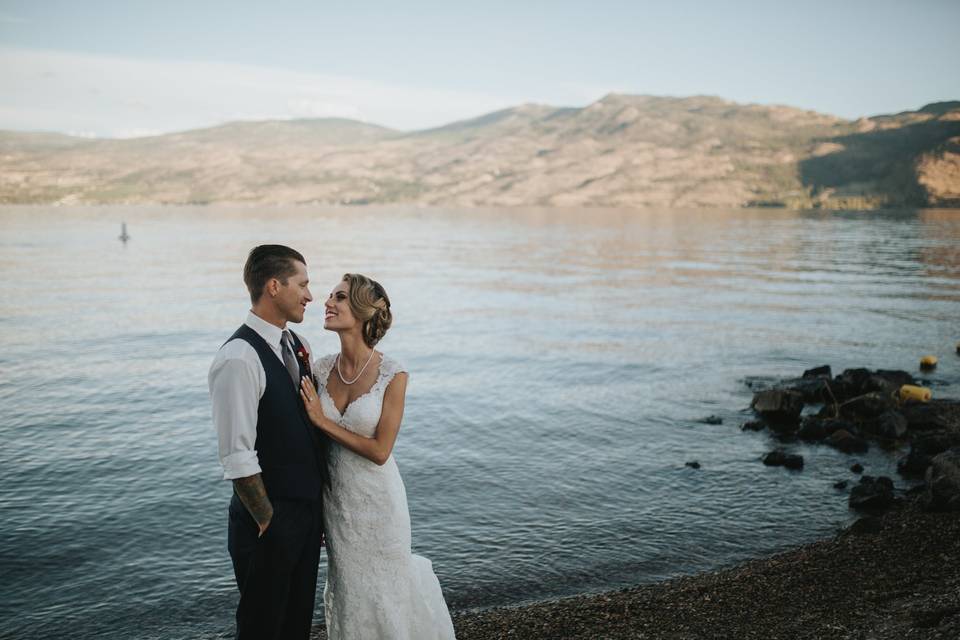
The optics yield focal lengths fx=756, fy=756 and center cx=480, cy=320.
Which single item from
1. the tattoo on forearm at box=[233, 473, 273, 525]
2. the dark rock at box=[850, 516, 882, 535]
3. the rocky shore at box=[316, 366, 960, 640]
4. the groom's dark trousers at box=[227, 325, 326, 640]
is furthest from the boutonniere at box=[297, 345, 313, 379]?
the dark rock at box=[850, 516, 882, 535]

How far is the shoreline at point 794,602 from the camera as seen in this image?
29.1ft

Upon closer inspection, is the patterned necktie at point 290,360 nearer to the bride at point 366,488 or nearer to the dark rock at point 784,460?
the bride at point 366,488

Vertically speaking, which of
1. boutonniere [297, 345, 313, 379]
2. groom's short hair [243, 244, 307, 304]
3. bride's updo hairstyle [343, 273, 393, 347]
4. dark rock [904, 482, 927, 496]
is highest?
groom's short hair [243, 244, 307, 304]

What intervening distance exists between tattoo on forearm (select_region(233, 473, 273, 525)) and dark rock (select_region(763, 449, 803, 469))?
1595 cm

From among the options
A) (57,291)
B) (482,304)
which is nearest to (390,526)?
(482,304)

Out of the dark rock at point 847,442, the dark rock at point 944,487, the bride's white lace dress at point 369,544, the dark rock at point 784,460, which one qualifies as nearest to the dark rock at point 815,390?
the dark rock at point 847,442

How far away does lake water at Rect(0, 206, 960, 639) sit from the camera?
1303 cm

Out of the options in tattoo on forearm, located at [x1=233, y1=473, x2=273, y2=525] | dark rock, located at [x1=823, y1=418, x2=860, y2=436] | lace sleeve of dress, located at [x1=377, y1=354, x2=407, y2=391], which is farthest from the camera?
dark rock, located at [x1=823, y1=418, x2=860, y2=436]

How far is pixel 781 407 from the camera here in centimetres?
2273

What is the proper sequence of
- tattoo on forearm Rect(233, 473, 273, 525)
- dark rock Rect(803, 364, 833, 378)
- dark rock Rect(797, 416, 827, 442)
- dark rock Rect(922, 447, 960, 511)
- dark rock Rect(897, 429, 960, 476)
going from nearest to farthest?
tattoo on forearm Rect(233, 473, 273, 525) < dark rock Rect(922, 447, 960, 511) < dark rock Rect(897, 429, 960, 476) < dark rock Rect(797, 416, 827, 442) < dark rock Rect(803, 364, 833, 378)

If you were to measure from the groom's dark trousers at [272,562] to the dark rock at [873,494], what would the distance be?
43.8ft

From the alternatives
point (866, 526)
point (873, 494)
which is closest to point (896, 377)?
point (873, 494)

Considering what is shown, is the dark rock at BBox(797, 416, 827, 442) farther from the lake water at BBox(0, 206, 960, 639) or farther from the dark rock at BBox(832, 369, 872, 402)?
the dark rock at BBox(832, 369, 872, 402)

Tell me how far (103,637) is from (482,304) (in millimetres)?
41206
